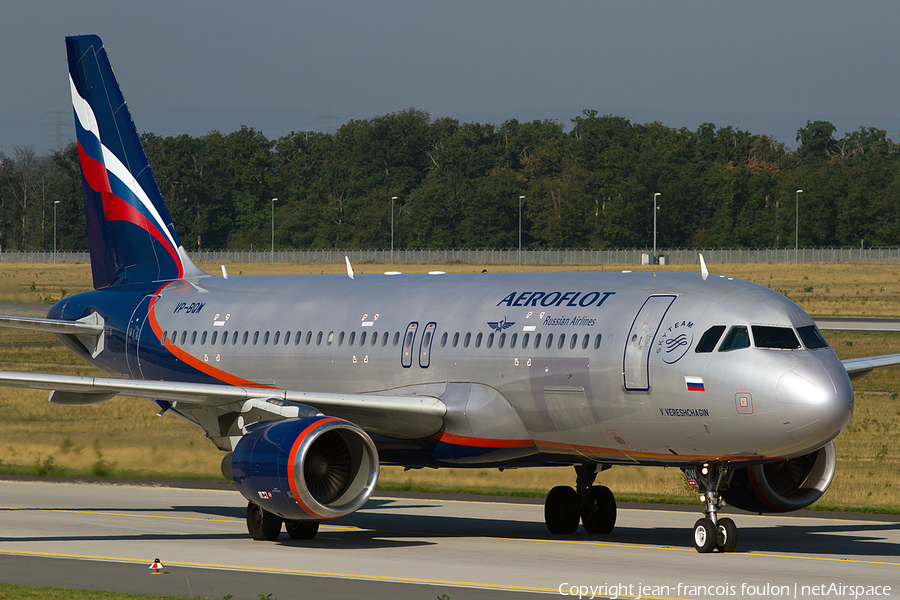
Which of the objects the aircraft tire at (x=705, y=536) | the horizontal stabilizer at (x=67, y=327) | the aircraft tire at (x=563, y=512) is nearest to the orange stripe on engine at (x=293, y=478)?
the aircraft tire at (x=563, y=512)

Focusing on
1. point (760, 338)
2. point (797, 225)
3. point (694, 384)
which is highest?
point (797, 225)

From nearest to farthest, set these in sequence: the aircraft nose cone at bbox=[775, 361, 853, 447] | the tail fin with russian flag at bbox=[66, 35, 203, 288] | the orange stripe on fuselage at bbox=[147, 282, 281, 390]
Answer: the aircraft nose cone at bbox=[775, 361, 853, 447], the orange stripe on fuselage at bbox=[147, 282, 281, 390], the tail fin with russian flag at bbox=[66, 35, 203, 288]

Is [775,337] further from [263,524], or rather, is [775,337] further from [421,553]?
[263,524]

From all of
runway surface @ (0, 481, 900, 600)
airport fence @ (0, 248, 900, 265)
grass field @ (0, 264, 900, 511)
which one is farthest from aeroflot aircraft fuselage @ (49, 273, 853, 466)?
airport fence @ (0, 248, 900, 265)

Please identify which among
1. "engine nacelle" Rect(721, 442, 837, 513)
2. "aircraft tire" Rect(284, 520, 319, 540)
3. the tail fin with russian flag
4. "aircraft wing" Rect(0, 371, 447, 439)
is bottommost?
"aircraft tire" Rect(284, 520, 319, 540)

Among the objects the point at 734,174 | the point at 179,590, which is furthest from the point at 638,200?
the point at 179,590

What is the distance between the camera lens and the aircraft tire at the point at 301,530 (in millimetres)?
24128

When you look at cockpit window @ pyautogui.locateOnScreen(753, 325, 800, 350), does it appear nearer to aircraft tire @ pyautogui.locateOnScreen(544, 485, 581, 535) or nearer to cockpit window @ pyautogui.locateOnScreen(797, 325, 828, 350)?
cockpit window @ pyautogui.locateOnScreen(797, 325, 828, 350)

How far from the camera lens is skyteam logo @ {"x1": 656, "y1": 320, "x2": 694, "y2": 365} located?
68.6 feet

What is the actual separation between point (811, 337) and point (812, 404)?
1627 millimetres

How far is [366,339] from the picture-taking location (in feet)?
85.9

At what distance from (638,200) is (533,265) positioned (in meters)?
38.4

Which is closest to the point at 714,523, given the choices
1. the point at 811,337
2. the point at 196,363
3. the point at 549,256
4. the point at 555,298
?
the point at 811,337

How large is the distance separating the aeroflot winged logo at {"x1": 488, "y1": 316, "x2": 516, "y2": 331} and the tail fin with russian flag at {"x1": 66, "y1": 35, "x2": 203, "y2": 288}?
11.6 meters
